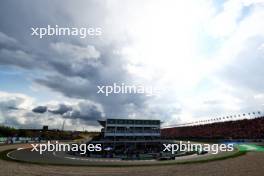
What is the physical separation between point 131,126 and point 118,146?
7869 mm

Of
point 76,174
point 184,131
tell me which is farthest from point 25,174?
point 184,131

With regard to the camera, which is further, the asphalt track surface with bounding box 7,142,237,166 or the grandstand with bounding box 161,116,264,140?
the grandstand with bounding box 161,116,264,140

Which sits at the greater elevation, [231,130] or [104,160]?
→ [231,130]

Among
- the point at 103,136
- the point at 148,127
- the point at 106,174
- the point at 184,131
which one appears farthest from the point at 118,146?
the point at 184,131

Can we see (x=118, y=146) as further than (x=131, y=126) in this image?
No

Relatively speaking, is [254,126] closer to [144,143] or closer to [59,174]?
[144,143]

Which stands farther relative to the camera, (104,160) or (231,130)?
(231,130)

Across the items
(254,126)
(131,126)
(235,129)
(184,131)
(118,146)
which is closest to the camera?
(118,146)

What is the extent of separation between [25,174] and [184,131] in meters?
124

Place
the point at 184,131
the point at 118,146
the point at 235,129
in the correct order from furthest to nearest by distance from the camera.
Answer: the point at 184,131
the point at 235,129
the point at 118,146

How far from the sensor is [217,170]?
2528cm

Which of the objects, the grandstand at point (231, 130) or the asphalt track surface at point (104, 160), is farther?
the grandstand at point (231, 130)

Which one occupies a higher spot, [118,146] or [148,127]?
[148,127]

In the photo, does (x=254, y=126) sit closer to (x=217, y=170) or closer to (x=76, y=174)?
(x=217, y=170)
